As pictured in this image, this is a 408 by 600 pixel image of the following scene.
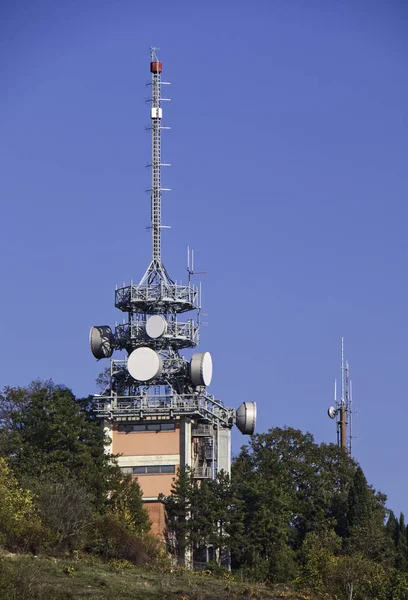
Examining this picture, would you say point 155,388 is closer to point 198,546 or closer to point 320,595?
point 198,546

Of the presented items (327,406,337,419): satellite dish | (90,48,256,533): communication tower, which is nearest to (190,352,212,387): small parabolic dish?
(90,48,256,533): communication tower

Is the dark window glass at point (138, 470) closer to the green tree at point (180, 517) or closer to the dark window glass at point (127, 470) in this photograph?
the dark window glass at point (127, 470)

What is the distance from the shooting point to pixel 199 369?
123938 mm

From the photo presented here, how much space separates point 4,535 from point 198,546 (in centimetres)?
1975

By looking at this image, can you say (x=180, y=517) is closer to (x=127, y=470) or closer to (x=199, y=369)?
(x=127, y=470)

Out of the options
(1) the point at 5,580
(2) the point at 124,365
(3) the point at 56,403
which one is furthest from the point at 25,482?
(1) the point at 5,580

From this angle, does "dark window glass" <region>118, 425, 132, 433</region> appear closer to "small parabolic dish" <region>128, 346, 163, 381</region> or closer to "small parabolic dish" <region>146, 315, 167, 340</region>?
"small parabolic dish" <region>128, 346, 163, 381</region>

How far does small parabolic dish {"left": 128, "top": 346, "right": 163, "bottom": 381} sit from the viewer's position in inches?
4857

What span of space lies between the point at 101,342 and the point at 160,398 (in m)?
6.17

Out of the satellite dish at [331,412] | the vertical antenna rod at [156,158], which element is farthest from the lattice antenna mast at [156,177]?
the satellite dish at [331,412]

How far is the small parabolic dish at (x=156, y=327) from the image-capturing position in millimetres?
124625

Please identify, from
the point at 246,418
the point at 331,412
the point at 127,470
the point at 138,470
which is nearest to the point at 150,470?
the point at 138,470

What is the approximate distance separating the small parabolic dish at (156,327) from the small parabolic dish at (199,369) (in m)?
2.74

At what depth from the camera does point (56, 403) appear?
12019cm
